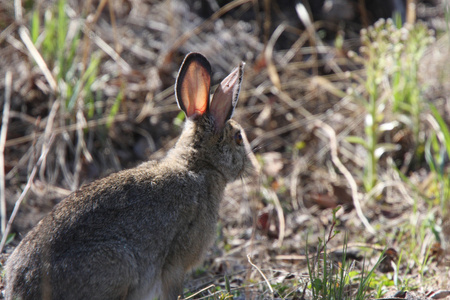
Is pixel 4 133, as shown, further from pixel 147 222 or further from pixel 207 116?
pixel 147 222

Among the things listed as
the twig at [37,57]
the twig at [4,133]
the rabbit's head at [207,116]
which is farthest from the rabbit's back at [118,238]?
the twig at [37,57]

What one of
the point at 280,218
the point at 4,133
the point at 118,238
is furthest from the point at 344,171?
the point at 4,133

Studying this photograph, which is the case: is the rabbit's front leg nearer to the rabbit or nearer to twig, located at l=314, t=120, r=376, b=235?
the rabbit

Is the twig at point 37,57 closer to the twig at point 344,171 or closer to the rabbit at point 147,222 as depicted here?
the rabbit at point 147,222

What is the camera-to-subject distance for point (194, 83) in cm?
403

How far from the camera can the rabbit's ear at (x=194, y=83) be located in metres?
4.00

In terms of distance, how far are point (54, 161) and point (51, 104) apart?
678 millimetres

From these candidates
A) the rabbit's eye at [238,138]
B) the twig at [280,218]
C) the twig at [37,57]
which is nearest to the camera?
the rabbit's eye at [238,138]

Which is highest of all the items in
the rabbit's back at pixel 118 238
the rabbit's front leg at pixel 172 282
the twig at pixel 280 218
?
the rabbit's back at pixel 118 238

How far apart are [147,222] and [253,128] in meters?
3.56

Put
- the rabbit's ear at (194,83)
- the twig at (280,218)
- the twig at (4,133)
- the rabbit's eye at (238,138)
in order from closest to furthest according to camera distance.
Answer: the rabbit's ear at (194,83) → the rabbit's eye at (238,138) → the twig at (4,133) → the twig at (280,218)

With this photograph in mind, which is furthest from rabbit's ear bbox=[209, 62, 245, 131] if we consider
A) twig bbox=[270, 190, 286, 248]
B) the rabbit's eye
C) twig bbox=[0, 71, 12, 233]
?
twig bbox=[0, 71, 12, 233]

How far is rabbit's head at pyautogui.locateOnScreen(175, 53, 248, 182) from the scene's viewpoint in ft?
13.2

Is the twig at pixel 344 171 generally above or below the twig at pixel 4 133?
below
